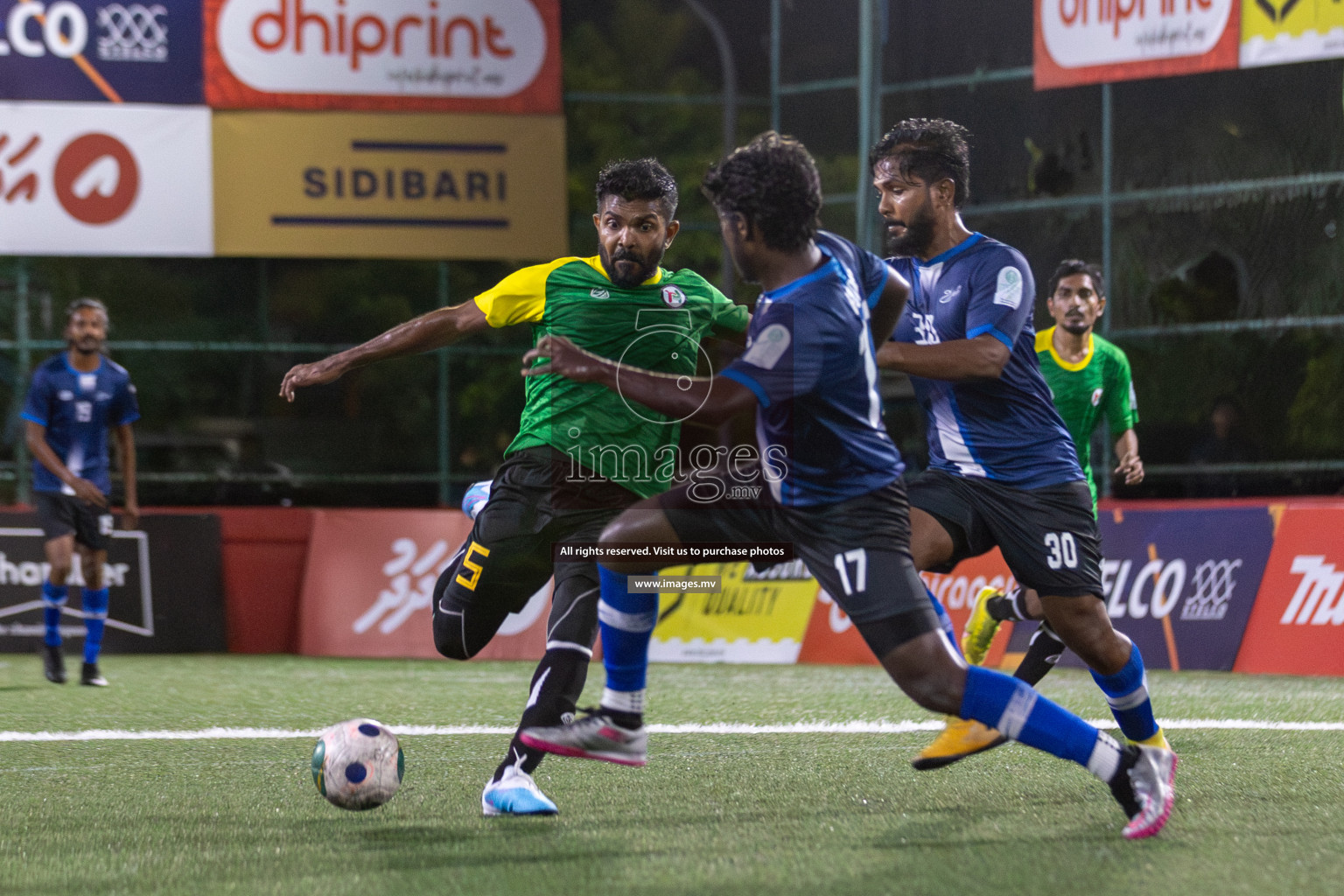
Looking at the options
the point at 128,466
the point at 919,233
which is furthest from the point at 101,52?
the point at 919,233

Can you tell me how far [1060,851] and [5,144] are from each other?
12424 millimetres

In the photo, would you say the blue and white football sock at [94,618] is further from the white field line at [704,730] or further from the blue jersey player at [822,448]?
the blue jersey player at [822,448]

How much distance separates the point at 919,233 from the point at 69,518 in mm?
6689

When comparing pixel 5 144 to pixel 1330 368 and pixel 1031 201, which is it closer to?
pixel 1031 201

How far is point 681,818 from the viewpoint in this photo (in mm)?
4852

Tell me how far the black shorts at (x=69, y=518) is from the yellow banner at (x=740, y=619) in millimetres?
4000

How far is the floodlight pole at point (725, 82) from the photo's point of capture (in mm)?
15086

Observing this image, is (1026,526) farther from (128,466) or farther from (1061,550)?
(128,466)

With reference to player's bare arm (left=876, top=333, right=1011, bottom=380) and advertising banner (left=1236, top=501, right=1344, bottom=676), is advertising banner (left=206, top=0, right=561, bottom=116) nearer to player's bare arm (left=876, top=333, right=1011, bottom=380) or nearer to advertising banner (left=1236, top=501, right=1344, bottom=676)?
advertising banner (left=1236, top=501, right=1344, bottom=676)

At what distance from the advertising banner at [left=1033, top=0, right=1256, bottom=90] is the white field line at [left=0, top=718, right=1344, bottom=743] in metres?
7.21

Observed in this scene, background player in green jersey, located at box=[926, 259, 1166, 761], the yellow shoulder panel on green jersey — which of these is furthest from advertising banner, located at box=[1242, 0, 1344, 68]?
the yellow shoulder panel on green jersey

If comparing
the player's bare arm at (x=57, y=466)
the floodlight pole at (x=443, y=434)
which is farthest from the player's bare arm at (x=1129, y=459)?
the floodlight pole at (x=443, y=434)

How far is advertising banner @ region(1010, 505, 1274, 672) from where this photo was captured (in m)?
10.1

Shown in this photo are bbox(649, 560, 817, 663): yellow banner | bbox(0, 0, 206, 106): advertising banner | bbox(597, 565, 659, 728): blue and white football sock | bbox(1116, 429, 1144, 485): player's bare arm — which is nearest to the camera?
bbox(597, 565, 659, 728): blue and white football sock
